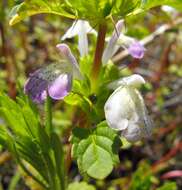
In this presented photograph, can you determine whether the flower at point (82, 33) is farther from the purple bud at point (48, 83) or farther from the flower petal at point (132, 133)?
the flower petal at point (132, 133)

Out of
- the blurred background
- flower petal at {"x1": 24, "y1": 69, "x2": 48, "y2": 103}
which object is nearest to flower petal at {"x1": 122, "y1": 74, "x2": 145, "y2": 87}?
flower petal at {"x1": 24, "y1": 69, "x2": 48, "y2": 103}

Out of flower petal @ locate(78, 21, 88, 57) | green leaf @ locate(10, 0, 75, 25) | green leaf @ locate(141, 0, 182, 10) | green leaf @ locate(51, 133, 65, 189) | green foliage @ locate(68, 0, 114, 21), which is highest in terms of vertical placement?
green leaf @ locate(10, 0, 75, 25)

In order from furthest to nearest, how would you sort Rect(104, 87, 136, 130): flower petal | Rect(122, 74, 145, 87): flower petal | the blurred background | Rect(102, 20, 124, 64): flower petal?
1. the blurred background
2. Rect(102, 20, 124, 64): flower petal
3. Rect(122, 74, 145, 87): flower petal
4. Rect(104, 87, 136, 130): flower petal

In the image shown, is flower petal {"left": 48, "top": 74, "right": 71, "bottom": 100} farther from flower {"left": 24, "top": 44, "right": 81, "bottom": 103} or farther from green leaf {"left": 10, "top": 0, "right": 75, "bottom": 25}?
green leaf {"left": 10, "top": 0, "right": 75, "bottom": 25}

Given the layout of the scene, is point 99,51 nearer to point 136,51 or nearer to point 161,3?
point 136,51

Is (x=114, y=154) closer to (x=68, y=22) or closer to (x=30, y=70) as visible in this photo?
(x=30, y=70)

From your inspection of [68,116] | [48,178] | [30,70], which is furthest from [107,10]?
[30,70]

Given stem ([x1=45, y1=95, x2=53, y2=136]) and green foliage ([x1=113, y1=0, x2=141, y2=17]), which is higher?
green foliage ([x1=113, y1=0, x2=141, y2=17])
